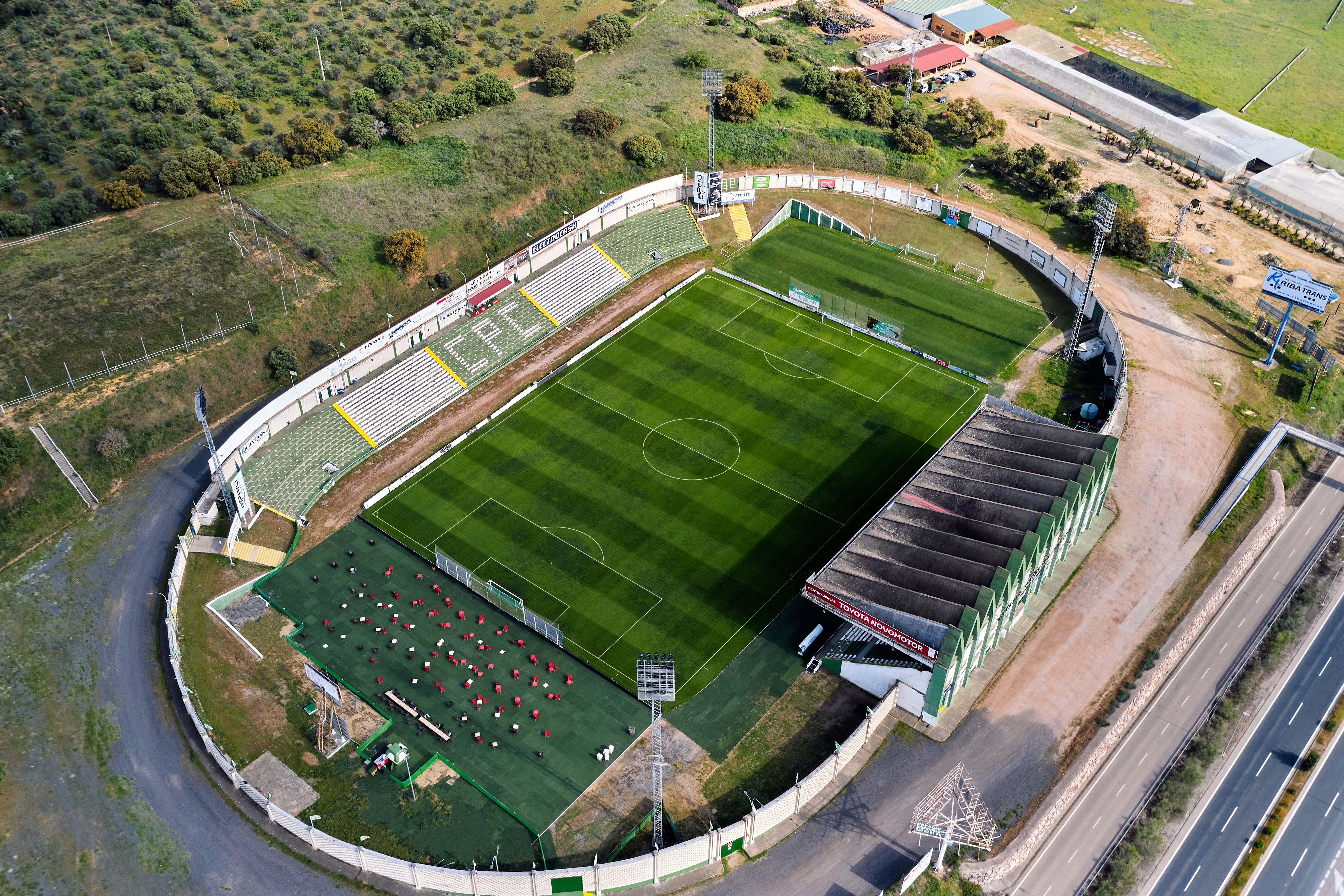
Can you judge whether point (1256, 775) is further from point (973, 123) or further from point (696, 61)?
point (696, 61)

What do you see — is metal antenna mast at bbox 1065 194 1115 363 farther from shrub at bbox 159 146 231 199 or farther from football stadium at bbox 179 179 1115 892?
shrub at bbox 159 146 231 199

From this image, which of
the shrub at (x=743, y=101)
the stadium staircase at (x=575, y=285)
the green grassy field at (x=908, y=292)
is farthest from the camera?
the shrub at (x=743, y=101)

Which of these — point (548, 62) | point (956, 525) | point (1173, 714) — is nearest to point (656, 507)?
point (956, 525)

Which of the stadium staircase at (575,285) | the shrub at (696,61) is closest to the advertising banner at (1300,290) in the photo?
the stadium staircase at (575,285)

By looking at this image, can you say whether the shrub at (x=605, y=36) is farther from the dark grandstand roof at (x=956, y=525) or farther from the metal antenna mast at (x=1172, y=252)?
the dark grandstand roof at (x=956, y=525)

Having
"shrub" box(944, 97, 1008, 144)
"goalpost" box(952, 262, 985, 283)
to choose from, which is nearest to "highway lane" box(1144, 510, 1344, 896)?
"goalpost" box(952, 262, 985, 283)

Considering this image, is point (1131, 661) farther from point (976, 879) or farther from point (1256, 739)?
point (976, 879)
